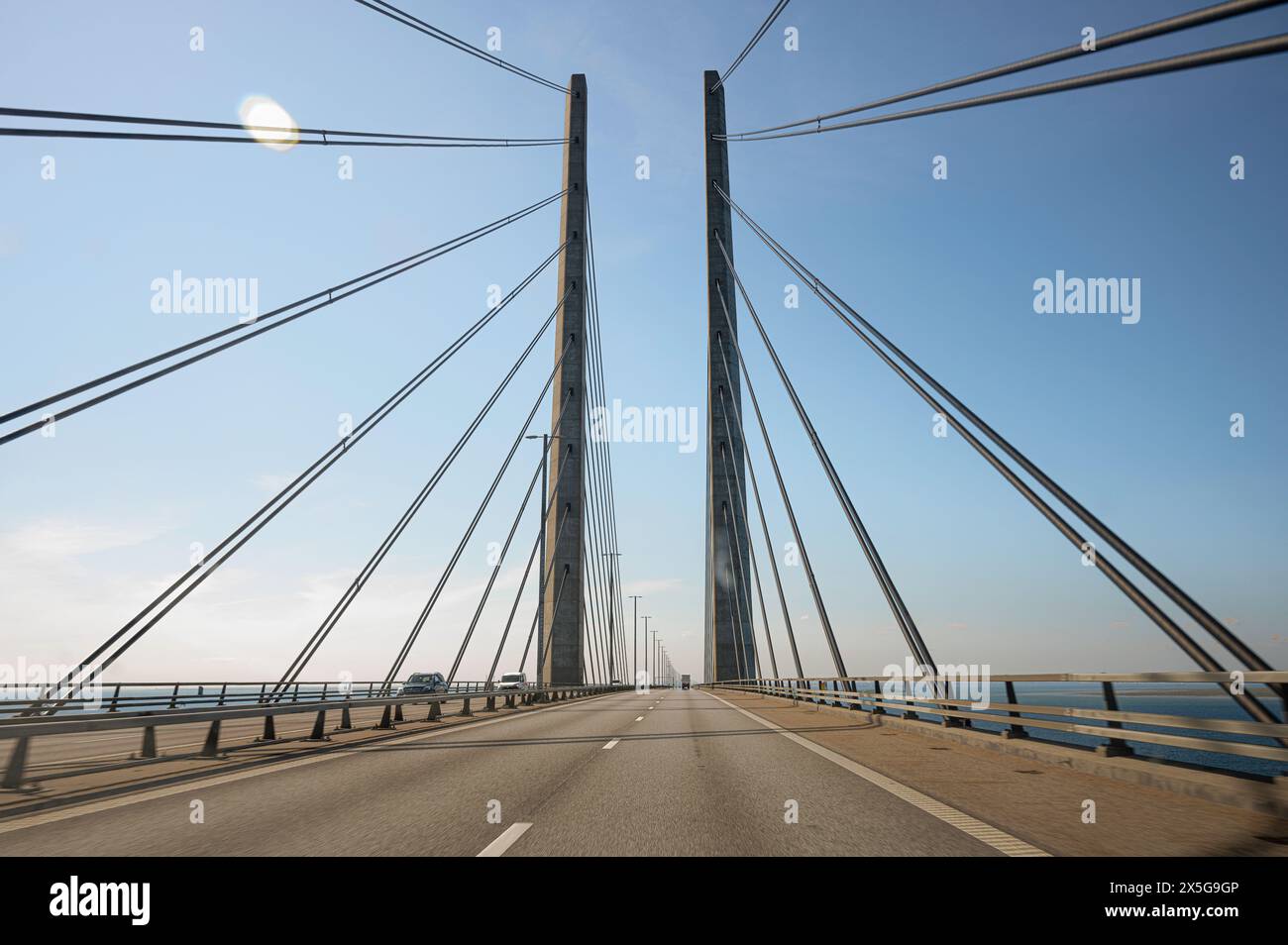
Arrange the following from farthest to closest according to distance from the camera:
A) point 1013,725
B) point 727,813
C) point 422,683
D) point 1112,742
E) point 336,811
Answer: point 422,683
point 1013,725
point 1112,742
point 336,811
point 727,813

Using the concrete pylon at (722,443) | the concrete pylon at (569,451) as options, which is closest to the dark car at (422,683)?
the concrete pylon at (569,451)

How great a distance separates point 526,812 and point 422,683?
34.4 meters

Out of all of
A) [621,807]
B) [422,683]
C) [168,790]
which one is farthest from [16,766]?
[422,683]

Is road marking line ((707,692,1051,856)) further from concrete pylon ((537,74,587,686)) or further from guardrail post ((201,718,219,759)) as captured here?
concrete pylon ((537,74,587,686))

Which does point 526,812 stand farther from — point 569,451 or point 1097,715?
point 569,451

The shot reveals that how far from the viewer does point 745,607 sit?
47.5 meters

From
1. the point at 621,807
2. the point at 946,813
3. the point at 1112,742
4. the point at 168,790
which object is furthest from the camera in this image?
the point at 1112,742

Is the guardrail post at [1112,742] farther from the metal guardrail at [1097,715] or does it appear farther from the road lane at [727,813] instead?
the road lane at [727,813]

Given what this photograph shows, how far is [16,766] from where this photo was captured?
8727 mm
